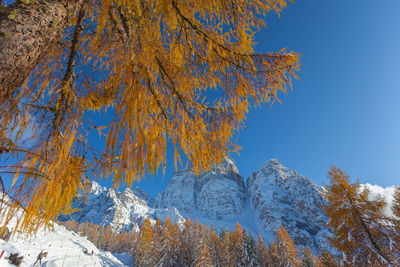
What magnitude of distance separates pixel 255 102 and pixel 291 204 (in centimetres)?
13760

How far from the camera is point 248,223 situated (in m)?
126

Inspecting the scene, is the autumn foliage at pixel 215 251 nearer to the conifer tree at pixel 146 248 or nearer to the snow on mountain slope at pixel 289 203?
the conifer tree at pixel 146 248

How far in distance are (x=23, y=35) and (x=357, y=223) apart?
10704mm

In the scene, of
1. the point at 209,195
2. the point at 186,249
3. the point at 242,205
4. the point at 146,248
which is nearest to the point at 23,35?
the point at 146,248

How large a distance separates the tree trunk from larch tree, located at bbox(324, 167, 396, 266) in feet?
31.2

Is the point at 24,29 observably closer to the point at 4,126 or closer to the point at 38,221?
the point at 4,126

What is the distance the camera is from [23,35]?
0.89m

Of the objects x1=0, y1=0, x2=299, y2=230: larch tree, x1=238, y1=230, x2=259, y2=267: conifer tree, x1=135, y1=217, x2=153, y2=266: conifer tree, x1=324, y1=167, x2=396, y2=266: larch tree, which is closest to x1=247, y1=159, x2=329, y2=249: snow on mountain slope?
x1=238, y1=230, x2=259, y2=267: conifer tree

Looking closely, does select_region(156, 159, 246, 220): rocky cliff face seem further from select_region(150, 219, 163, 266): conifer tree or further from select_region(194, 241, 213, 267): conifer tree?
select_region(194, 241, 213, 267): conifer tree

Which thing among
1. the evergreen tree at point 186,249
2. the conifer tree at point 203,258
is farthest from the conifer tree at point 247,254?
the evergreen tree at point 186,249

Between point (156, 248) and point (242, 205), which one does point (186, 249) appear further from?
point (242, 205)

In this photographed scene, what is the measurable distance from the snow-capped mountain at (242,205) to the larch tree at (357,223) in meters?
92.7

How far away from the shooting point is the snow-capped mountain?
356 ft

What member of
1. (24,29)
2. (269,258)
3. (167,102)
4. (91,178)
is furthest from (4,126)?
(269,258)
